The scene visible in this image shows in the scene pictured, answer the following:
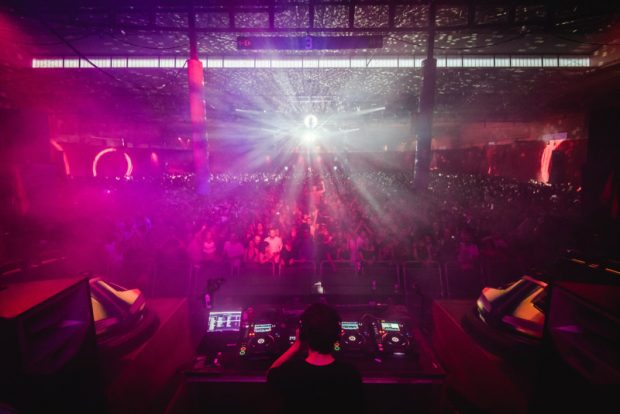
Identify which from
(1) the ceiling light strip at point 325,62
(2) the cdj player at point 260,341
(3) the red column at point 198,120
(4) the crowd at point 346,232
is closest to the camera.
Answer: (2) the cdj player at point 260,341

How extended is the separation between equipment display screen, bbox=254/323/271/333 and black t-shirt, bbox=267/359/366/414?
44.4 inches

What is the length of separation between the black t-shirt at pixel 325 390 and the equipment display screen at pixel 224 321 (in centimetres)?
144

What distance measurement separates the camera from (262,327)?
119 inches

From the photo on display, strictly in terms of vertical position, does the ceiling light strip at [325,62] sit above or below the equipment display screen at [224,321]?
above

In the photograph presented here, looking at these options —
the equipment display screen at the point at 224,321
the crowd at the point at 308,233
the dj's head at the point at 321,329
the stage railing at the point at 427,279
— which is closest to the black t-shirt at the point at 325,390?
the dj's head at the point at 321,329

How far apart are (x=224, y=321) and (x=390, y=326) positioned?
5.47ft

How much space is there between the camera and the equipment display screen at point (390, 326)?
3000mm

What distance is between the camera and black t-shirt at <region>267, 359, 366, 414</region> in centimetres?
180

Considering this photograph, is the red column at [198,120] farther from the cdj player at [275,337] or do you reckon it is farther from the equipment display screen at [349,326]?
the equipment display screen at [349,326]

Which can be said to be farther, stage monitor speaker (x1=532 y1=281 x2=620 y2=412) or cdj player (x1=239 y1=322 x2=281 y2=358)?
cdj player (x1=239 y1=322 x2=281 y2=358)

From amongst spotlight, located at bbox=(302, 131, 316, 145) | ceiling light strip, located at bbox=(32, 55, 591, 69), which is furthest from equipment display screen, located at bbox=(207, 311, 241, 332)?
spotlight, located at bbox=(302, 131, 316, 145)

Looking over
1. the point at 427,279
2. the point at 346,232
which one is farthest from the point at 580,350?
the point at 346,232

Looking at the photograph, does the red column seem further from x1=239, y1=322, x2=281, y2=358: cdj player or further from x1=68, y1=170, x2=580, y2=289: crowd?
x1=239, y1=322, x2=281, y2=358: cdj player

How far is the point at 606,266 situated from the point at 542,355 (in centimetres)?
123
